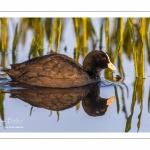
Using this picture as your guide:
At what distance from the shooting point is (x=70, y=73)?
1087 centimetres

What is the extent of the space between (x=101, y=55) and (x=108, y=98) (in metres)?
1.32

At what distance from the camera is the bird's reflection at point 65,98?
959 centimetres

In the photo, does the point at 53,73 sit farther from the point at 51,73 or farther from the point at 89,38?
the point at 89,38

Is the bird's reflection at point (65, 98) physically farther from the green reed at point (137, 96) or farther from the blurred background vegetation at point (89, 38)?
the blurred background vegetation at point (89, 38)

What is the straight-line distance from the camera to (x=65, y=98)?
10156 mm

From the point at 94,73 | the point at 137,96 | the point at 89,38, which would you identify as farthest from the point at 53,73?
the point at 89,38

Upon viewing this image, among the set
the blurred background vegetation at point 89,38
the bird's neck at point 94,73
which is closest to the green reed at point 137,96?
the blurred background vegetation at point 89,38

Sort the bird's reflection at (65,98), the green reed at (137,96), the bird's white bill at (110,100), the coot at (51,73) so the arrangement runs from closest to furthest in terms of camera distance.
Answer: the green reed at (137,96)
the bird's reflection at (65,98)
the bird's white bill at (110,100)
the coot at (51,73)

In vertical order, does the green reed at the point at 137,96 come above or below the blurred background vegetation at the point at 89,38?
below

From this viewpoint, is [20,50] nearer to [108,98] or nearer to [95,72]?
[95,72]

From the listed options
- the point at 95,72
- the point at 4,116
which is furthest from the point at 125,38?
the point at 4,116
